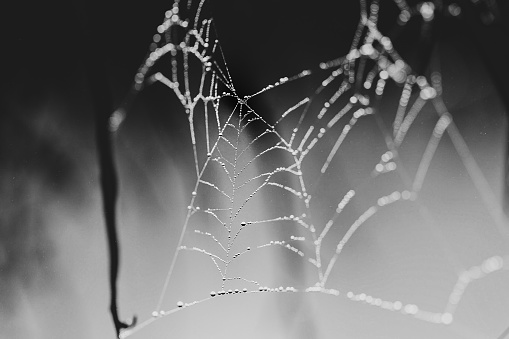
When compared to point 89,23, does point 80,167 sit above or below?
below

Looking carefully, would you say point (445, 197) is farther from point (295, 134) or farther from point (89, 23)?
point (89, 23)

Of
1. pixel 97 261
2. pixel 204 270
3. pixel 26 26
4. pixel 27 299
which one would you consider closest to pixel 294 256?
pixel 204 270

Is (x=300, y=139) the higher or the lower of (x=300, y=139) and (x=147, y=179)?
the higher

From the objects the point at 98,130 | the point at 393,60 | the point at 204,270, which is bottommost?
the point at 204,270
